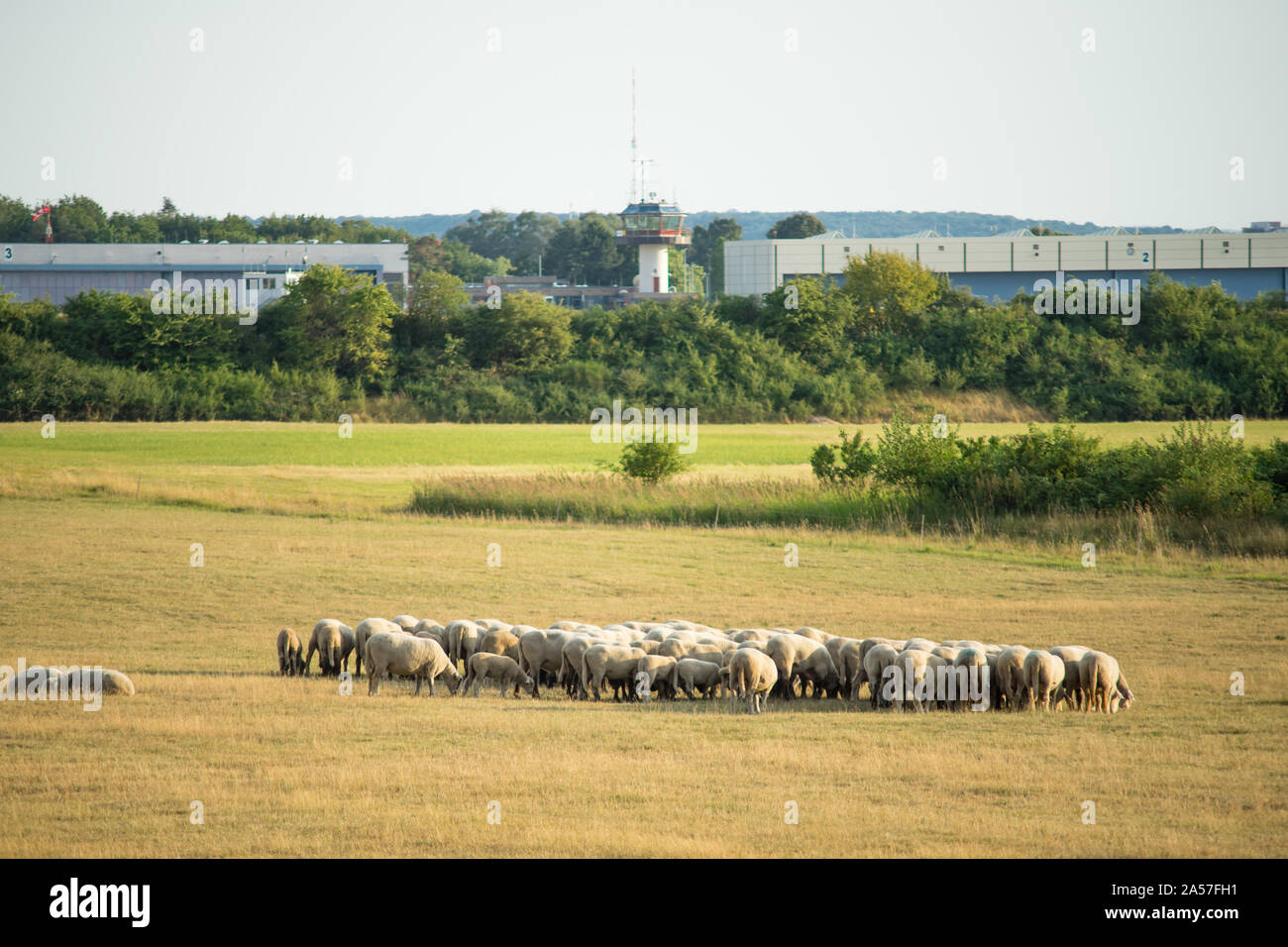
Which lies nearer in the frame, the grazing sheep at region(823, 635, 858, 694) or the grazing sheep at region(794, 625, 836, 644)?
the grazing sheep at region(823, 635, 858, 694)

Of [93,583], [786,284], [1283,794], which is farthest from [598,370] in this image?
[1283,794]

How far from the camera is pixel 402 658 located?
16.5m

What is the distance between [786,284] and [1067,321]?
64.2 feet

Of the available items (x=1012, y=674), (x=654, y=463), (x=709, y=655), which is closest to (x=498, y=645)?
(x=709, y=655)

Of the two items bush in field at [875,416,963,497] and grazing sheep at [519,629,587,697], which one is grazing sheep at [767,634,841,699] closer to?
grazing sheep at [519,629,587,697]

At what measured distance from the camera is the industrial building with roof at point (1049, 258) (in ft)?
347

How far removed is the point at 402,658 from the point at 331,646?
1.71 m

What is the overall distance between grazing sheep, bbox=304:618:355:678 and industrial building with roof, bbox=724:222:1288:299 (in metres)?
89.1

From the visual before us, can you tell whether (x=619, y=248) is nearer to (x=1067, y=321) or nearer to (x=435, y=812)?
(x=1067, y=321)

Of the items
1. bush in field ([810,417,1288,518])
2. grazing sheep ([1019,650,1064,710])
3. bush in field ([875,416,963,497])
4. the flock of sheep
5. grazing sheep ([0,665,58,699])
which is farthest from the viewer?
bush in field ([875,416,963,497])

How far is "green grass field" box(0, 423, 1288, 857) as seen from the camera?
10141 millimetres

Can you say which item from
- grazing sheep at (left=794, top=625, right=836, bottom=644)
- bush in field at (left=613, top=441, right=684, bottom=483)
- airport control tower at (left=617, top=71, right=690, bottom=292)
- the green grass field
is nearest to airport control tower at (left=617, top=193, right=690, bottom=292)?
airport control tower at (left=617, top=71, right=690, bottom=292)

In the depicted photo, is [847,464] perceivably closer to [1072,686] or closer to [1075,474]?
[1075,474]

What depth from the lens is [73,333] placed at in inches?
3100
